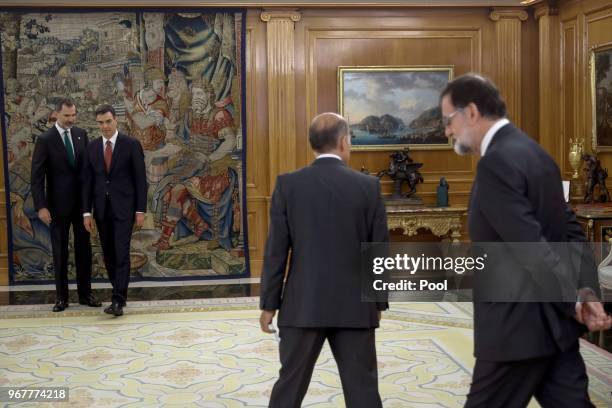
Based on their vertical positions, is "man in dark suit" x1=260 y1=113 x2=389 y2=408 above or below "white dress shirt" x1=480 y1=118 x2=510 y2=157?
below

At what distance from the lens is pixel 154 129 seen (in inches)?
353

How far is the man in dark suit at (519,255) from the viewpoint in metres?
2.55

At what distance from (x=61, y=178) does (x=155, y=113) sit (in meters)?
1.89

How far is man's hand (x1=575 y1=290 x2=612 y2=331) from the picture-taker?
102 inches

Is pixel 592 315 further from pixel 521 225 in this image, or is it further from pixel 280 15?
pixel 280 15

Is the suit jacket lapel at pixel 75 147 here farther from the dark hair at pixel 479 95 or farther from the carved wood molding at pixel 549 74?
the dark hair at pixel 479 95

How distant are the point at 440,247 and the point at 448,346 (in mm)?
3731

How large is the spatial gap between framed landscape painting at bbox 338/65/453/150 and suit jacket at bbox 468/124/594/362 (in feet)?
21.3

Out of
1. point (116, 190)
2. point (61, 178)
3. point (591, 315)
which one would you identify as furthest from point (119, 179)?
point (591, 315)

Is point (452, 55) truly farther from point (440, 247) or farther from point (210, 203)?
point (210, 203)

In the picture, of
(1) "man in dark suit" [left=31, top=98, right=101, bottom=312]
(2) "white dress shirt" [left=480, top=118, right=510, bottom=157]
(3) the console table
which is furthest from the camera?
(3) the console table

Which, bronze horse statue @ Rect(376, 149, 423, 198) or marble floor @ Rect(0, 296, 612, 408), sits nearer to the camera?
marble floor @ Rect(0, 296, 612, 408)

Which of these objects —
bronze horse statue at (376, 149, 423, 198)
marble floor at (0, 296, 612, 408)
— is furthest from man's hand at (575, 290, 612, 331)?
bronze horse statue at (376, 149, 423, 198)

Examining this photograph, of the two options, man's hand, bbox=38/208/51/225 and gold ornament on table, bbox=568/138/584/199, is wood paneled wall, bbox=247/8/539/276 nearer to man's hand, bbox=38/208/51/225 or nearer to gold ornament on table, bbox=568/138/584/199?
gold ornament on table, bbox=568/138/584/199
